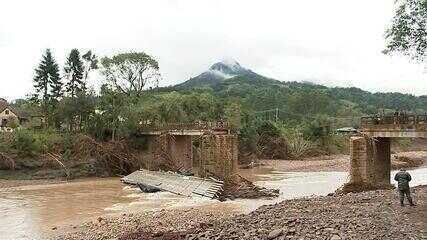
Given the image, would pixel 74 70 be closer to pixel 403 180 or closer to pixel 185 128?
pixel 185 128

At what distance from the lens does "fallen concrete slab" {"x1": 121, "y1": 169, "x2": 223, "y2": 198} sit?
40791 millimetres

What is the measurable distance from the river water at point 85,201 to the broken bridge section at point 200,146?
16.8ft

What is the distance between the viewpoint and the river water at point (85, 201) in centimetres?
3262

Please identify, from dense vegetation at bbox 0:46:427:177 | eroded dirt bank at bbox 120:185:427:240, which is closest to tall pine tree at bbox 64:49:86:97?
dense vegetation at bbox 0:46:427:177

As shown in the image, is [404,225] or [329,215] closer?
[404,225]

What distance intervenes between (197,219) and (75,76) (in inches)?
2503

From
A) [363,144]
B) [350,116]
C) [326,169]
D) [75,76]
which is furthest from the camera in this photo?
[350,116]

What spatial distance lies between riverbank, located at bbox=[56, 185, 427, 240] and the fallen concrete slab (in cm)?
873

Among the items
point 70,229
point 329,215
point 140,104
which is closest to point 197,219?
point 70,229

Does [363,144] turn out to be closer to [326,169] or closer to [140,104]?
[326,169]

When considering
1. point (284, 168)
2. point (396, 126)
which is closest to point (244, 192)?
point (396, 126)

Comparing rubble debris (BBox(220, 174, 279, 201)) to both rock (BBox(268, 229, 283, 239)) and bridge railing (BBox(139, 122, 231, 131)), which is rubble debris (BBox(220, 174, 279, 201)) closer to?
bridge railing (BBox(139, 122, 231, 131))

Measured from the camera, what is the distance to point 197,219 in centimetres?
2952

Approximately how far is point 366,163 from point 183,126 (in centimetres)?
2679
